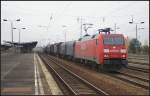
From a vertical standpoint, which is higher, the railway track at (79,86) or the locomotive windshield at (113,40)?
the locomotive windshield at (113,40)

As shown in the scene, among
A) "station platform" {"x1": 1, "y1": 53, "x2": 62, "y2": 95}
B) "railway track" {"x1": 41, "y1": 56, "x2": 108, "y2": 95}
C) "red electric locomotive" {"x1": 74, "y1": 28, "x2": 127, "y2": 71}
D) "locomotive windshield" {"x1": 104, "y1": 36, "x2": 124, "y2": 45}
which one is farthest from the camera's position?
"locomotive windshield" {"x1": 104, "y1": 36, "x2": 124, "y2": 45}

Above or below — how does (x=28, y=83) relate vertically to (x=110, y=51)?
below

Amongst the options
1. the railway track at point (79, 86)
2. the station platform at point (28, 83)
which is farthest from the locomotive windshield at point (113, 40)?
the station platform at point (28, 83)

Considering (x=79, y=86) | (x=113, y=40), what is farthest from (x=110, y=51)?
(x=79, y=86)

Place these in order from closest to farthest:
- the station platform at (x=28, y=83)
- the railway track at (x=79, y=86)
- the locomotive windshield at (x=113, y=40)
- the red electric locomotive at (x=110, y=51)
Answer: the railway track at (x=79, y=86)
the station platform at (x=28, y=83)
the red electric locomotive at (x=110, y=51)
the locomotive windshield at (x=113, y=40)

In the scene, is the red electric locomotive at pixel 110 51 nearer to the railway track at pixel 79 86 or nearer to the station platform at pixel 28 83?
the railway track at pixel 79 86

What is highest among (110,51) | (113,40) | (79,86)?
(113,40)

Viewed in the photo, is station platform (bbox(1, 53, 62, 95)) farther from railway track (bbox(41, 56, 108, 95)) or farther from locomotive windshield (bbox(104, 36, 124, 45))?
locomotive windshield (bbox(104, 36, 124, 45))

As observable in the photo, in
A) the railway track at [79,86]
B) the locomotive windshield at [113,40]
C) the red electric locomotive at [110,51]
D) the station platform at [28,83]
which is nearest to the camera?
the railway track at [79,86]

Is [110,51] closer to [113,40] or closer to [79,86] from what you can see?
[113,40]

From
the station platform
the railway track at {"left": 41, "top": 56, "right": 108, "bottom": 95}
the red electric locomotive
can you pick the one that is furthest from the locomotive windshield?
the station platform

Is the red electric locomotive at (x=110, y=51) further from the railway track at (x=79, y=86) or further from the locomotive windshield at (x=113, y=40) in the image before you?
the railway track at (x=79, y=86)

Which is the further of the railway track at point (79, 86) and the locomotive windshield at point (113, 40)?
the locomotive windshield at point (113, 40)

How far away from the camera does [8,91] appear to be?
16.2m
